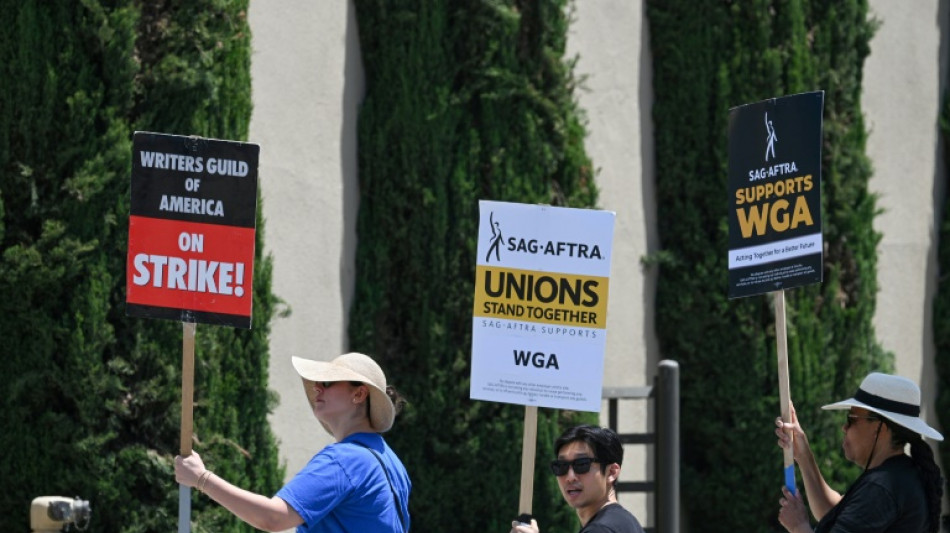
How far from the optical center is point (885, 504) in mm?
4641

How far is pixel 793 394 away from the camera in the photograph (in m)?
9.58

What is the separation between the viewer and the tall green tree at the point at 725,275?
9.69m

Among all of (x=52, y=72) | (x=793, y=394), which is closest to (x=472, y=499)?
(x=793, y=394)

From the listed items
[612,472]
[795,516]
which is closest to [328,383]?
[612,472]

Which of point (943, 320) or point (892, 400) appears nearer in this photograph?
point (892, 400)

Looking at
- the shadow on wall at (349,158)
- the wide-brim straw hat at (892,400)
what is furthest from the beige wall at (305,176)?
the wide-brim straw hat at (892,400)

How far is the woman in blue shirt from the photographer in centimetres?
424

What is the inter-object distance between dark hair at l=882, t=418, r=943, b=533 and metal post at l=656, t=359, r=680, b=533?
315 centimetres

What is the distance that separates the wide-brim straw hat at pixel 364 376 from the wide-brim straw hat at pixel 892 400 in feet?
4.96

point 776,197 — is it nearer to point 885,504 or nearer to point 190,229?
point 885,504

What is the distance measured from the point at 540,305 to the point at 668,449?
2806 millimetres

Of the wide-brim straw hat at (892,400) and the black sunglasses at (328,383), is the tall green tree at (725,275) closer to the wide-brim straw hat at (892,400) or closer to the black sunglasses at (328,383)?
the wide-brim straw hat at (892,400)

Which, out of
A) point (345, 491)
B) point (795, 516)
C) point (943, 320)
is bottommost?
point (795, 516)

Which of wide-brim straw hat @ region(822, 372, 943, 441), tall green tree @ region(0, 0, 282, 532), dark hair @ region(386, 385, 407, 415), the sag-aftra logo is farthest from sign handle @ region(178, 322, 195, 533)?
wide-brim straw hat @ region(822, 372, 943, 441)
